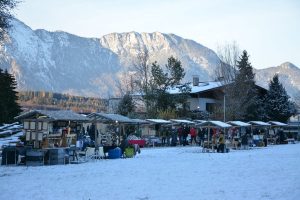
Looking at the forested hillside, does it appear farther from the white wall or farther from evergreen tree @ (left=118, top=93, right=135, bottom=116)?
evergreen tree @ (left=118, top=93, right=135, bottom=116)

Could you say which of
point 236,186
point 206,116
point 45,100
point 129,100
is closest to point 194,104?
point 206,116

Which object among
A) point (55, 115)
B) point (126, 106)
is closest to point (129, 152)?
point (55, 115)

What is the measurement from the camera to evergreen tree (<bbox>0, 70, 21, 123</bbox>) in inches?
1679

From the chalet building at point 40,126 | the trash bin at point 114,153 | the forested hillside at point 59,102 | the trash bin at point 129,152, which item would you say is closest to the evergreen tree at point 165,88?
the trash bin at point 129,152

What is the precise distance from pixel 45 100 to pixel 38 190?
79706mm

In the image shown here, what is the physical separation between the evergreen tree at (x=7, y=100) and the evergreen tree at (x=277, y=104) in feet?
92.1

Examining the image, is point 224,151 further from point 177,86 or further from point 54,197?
point 177,86

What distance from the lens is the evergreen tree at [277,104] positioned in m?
56.2

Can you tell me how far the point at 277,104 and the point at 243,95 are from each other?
511cm

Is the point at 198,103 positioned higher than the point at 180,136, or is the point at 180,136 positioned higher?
the point at 198,103

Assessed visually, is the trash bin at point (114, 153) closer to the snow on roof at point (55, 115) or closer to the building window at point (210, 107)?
the snow on roof at point (55, 115)

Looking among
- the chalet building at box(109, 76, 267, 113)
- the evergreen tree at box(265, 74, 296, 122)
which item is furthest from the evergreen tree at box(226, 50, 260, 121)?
the chalet building at box(109, 76, 267, 113)

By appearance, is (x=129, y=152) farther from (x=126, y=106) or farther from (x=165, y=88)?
(x=165, y=88)

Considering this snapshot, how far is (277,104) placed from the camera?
186ft
